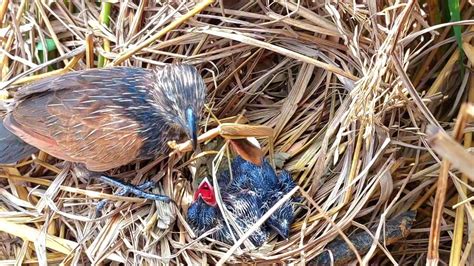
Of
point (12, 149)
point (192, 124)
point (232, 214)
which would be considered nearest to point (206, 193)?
point (232, 214)

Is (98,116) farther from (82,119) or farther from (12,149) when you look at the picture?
(12,149)

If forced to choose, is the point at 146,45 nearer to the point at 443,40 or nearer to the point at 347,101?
the point at 347,101

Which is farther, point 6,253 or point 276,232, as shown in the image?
point 6,253

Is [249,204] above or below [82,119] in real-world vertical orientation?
below

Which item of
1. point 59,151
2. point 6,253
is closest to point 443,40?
point 59,151

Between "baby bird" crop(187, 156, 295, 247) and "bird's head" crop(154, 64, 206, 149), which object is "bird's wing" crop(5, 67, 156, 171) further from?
"baby bird" crop(187, 156, 295, 247)

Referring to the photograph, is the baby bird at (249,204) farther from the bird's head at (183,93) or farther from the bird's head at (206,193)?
the bird's head at (183,93)

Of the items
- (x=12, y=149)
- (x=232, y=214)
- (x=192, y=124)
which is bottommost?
(x=232, y=214)
